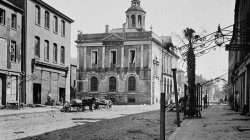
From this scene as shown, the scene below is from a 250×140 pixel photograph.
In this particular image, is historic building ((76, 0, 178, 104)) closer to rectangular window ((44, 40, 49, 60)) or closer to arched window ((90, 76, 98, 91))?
arched window ((90, 76, 98, 91))

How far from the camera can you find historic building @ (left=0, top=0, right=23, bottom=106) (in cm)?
2316

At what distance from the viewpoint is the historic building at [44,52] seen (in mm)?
26094

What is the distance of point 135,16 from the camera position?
5525cm

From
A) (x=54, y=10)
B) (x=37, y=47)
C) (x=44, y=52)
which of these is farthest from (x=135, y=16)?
(x=37, y=47)

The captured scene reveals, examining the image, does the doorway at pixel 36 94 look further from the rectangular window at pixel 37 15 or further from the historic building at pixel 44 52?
the rectangular window at pixel 37 15

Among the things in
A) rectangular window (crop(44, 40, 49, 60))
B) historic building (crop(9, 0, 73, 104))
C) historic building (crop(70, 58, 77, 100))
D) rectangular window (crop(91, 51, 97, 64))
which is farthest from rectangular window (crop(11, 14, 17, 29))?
rectangular window (crop(91, 51, 97, 64))

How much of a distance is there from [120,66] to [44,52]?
67.9ft

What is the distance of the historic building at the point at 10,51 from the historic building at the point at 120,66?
24.1m

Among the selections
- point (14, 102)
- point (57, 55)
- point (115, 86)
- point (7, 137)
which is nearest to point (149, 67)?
point (115, 86)

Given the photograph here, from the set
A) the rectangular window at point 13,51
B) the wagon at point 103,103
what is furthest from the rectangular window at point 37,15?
the wagon at point 103,103

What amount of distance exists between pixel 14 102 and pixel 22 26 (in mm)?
6625

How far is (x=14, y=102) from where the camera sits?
23141 millimetres

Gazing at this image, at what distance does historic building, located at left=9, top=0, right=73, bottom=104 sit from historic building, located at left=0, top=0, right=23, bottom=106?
83 centimetres

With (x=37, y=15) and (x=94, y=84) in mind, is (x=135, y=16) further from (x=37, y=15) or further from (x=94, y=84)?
(x=37, y=15)
